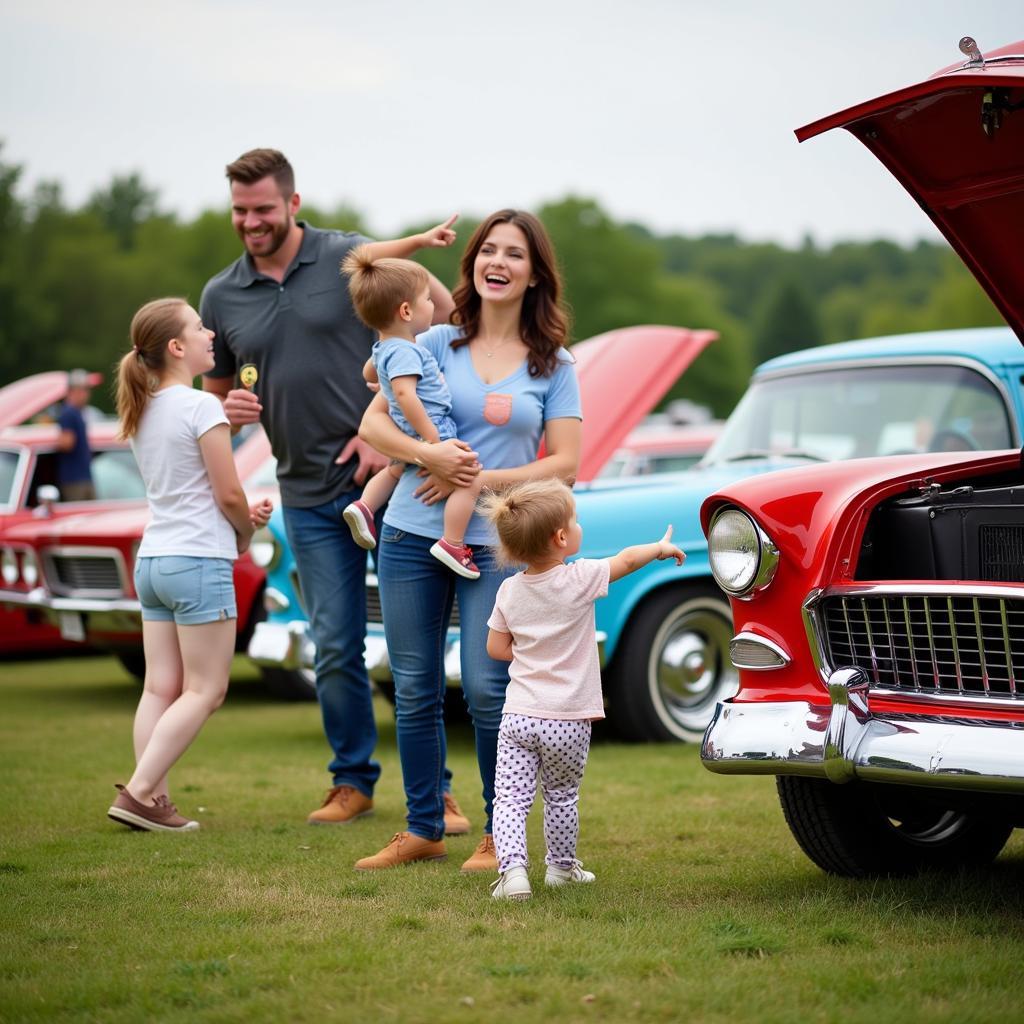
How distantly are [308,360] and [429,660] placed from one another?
50.2 inches

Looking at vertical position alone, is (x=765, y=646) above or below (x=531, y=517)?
below

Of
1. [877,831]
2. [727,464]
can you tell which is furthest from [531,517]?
[727,464]

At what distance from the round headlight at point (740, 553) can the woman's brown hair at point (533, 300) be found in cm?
76

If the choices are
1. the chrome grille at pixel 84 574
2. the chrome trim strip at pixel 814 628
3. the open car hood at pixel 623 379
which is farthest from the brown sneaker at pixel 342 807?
the chrome grille at pixel 84 574

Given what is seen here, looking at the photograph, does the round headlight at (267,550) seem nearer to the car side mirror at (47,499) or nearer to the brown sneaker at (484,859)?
the car side mirror at (47,499)

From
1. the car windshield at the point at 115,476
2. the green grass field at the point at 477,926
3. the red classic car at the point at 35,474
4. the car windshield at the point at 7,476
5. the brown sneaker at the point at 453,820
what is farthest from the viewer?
the car windshield at the point at 115,476

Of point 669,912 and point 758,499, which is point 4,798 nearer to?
point 669,912

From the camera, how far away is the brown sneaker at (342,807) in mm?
5141

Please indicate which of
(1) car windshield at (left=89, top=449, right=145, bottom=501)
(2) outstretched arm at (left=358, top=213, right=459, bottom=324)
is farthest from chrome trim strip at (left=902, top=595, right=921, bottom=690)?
(1) car windshield at (left=89, top=449, right=145, bottom=501)

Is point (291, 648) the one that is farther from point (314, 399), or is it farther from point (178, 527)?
point (314, 399)

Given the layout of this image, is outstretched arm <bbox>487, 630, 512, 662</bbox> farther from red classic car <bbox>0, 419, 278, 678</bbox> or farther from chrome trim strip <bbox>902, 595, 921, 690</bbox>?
red classic car <bbox>0, 419, 278, 678</bbox>

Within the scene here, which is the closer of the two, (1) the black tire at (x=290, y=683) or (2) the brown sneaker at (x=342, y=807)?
(2) the brown sneaker at (x=342, y=807)

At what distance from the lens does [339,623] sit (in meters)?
5.13

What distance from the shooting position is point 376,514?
482cm
